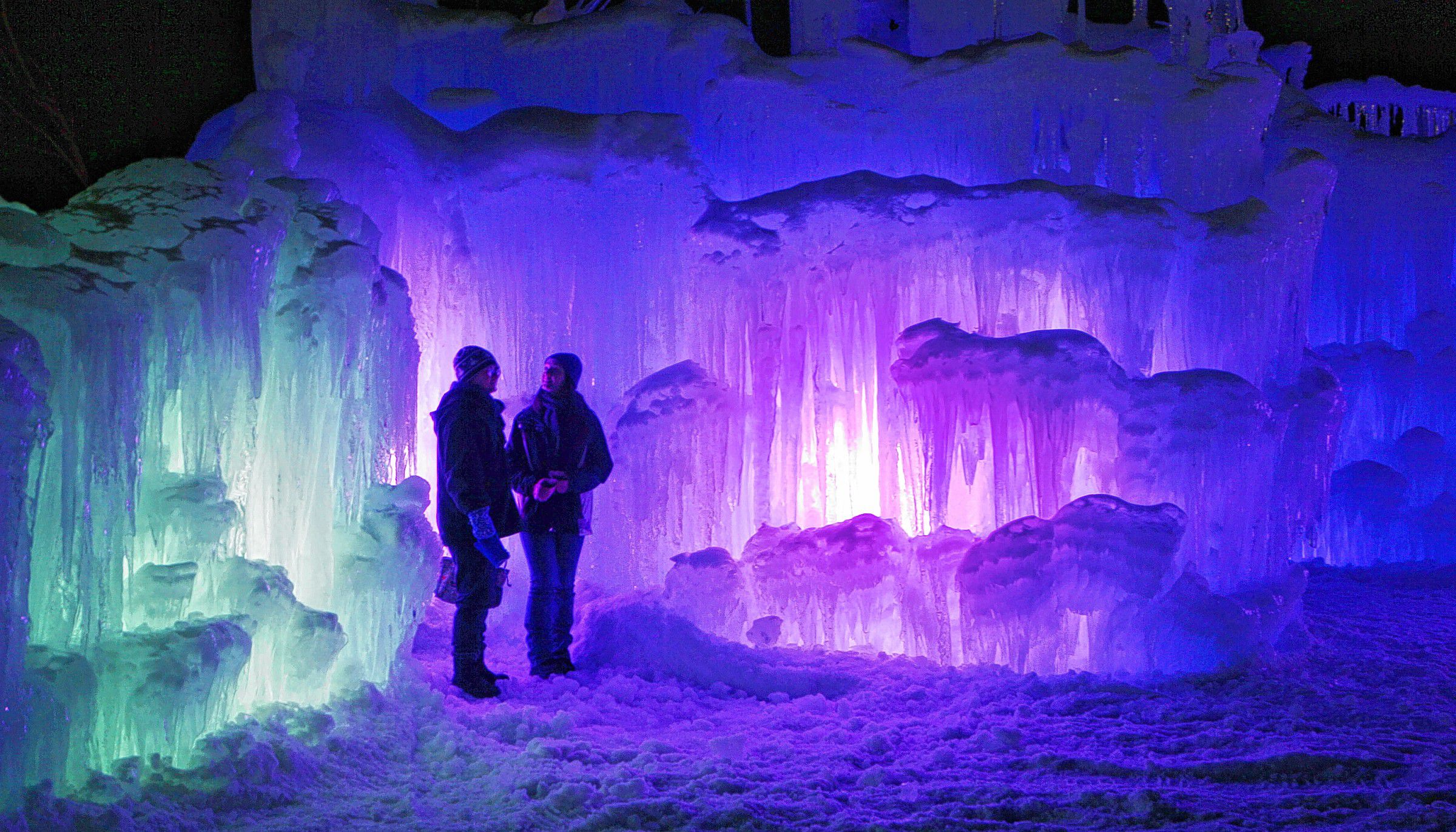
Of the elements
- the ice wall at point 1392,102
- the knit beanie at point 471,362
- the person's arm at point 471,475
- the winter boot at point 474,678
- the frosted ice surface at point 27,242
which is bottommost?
the winter boot at point 474,678

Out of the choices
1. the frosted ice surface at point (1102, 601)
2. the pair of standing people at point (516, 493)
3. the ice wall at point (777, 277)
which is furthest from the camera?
the ice wall at point (777, 277)

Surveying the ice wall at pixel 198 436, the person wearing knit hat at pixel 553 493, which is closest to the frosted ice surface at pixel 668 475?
the person wearing knit hat at pixel 553 493

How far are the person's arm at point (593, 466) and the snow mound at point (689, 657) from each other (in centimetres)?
81

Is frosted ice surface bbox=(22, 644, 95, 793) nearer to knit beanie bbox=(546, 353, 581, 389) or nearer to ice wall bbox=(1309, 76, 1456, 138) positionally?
knit beanie bbox=(546, 353, 581, 389)

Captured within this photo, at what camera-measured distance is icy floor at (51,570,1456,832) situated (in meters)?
4.18

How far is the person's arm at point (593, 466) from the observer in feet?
21.6

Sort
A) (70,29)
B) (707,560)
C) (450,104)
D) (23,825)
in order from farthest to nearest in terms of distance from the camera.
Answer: (70,29) → (450,104) → (707,560) → (23,825)

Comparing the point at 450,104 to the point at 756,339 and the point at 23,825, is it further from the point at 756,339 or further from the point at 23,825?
the point at 23,825

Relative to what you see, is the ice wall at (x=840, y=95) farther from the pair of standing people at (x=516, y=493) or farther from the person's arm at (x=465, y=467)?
the person's arm at (x=465, y=467)

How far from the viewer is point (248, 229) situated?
544cm

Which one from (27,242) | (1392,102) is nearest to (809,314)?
(27,242)

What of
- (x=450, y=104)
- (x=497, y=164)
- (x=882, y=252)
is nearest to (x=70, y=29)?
(x=450, y=104)

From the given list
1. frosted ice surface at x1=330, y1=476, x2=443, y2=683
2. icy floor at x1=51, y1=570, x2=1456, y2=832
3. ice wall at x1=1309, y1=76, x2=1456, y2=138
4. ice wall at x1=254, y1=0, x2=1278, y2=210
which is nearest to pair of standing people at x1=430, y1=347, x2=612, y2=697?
frosted ice surface at x1=330, y1=476, x2=443, y2=683

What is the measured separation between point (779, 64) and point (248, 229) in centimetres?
437
